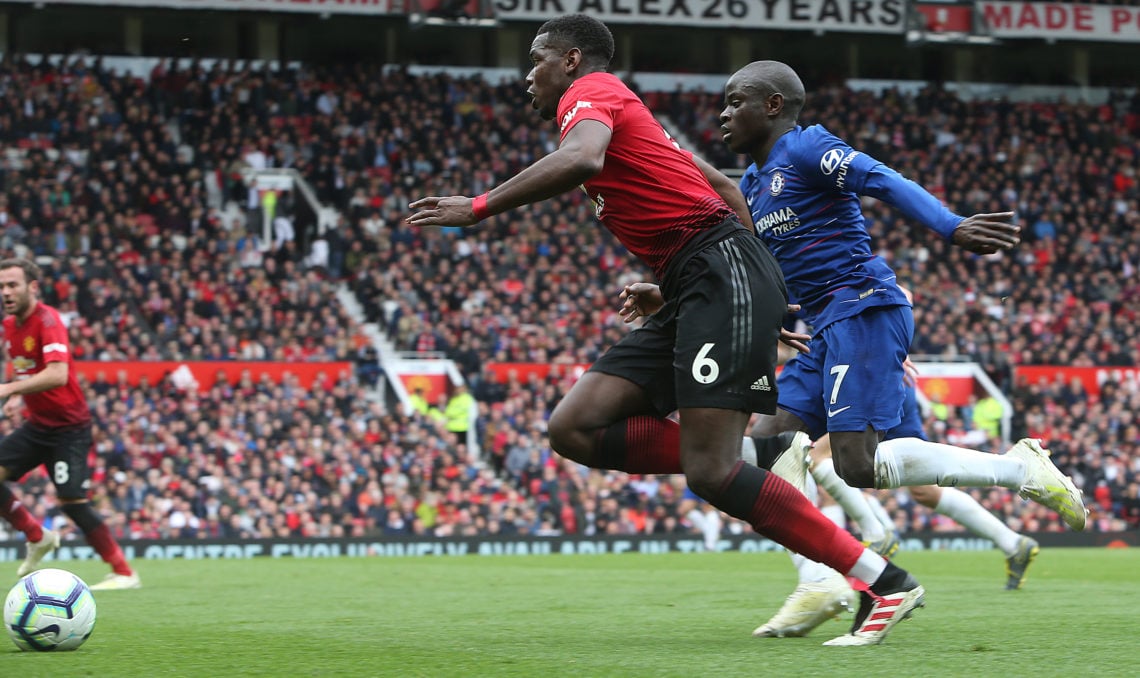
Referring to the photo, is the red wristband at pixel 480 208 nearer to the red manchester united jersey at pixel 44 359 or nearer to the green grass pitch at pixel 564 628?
the green grass pitch at pixel 564 628

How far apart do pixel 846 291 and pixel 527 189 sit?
1.90 m

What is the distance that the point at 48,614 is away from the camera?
18.1 feet

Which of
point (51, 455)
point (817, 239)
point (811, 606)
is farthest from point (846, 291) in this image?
point (51, 455)

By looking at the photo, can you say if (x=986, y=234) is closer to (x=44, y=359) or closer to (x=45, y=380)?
(x=45, y=380)

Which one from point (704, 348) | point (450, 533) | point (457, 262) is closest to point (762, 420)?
point (704, 348)

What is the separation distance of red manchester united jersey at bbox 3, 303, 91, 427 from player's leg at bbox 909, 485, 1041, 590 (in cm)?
559

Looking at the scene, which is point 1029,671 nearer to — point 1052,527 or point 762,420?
point 762,420

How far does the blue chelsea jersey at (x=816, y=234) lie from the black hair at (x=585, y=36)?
3.25 ft

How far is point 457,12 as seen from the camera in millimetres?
24359

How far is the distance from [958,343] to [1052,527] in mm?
3705

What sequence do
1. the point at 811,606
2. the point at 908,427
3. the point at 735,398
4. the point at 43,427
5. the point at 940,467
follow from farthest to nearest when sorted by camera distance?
the point at 43,427
the point at 908,427
the point at 811,606
the point at 940,467
the point at 735,398

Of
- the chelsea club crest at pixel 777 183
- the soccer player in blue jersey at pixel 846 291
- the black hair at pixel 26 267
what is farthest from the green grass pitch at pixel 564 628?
the black hair at pixel 26 267

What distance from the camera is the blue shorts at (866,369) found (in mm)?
6055

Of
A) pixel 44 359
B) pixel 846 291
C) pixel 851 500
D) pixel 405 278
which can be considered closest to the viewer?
pixel 846 291
